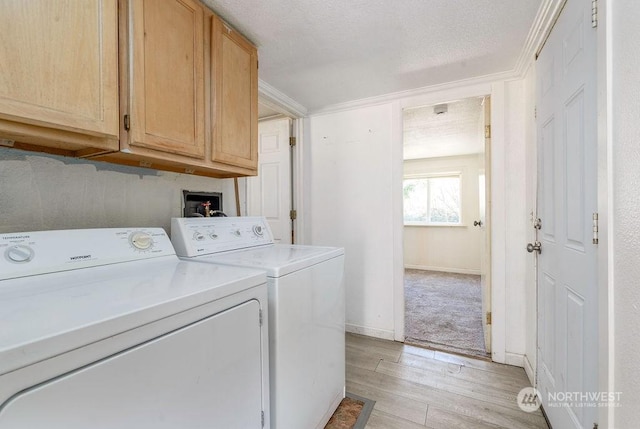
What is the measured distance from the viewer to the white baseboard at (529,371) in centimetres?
174

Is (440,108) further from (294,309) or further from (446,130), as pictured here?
A: (294,309)

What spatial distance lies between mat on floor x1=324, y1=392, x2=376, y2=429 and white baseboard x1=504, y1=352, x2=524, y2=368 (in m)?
1.15

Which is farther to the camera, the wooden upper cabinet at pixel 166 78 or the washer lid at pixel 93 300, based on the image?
the wooden upper cabinet at pixel 166 78

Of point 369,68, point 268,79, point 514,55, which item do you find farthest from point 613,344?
point 268,79

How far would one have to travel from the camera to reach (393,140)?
95.5 inches

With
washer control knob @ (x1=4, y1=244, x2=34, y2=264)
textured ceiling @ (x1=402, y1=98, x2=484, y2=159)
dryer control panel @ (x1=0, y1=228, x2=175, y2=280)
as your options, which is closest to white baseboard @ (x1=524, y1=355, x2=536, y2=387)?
textured ceiling @ (x1=402, y1=98, x2=484, y2=159)

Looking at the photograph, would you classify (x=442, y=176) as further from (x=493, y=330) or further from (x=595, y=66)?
(x=595, y=66)

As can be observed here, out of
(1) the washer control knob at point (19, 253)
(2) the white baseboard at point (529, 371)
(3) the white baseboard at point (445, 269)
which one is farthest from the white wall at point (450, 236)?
(1) the washer control knob at point (19, 253)

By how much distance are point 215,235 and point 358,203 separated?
58.3 inches

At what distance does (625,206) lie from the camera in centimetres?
81

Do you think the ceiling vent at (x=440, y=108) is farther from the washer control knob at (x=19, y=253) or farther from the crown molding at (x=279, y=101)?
the washer control knob at (x=19, y=253)

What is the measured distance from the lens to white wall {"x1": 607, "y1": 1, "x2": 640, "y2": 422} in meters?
0.75

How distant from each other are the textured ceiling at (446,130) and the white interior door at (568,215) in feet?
3.05

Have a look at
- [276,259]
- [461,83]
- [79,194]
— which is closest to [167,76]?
[79,194]
